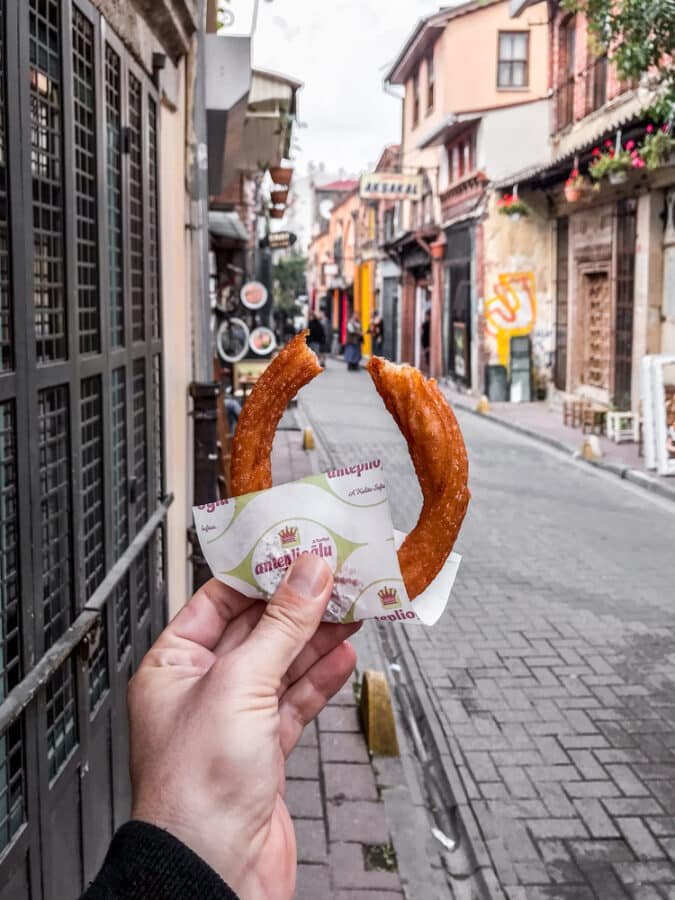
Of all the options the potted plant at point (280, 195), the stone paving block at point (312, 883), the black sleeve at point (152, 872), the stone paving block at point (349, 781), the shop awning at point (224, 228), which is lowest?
the stone paving block at point (312, 883)

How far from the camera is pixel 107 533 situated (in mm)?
4160

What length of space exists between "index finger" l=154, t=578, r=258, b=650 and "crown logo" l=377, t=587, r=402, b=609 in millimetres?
264

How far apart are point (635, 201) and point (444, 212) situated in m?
14.1

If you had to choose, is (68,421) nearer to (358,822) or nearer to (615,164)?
(358,822)

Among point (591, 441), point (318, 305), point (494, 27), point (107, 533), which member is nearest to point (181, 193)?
point (107, 533)

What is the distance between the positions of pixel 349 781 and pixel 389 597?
3.57m

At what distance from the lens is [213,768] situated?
5.02ft

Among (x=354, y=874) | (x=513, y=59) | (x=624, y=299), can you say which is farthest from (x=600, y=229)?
(x=354, y=874)

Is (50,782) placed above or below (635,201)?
below

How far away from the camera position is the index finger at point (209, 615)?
1.88m

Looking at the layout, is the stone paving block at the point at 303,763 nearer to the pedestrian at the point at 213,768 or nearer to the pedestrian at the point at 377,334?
the pedestrian at the point at 213,768

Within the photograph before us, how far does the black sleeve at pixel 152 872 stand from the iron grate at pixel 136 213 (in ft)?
12.1

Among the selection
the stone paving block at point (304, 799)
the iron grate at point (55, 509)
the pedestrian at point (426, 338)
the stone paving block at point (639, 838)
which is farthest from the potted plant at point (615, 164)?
the pedestrian at point (426, 338)

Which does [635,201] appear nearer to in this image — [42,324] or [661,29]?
[661,29]
